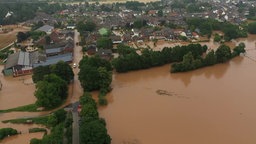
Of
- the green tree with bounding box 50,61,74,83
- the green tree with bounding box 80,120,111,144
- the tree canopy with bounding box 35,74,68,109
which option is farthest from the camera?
the green tree with bounding box 50,61,74,83

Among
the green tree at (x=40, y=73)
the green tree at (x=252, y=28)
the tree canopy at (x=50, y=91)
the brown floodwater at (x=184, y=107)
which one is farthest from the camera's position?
the green tree at (x=252, y=28)

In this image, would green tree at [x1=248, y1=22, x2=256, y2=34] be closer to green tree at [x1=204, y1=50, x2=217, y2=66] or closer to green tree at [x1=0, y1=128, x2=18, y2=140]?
green tree at [x1=204, y1=50, x2=217, y2=66]

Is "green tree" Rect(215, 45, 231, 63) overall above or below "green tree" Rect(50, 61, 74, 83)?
above

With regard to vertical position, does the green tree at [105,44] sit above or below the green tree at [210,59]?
above

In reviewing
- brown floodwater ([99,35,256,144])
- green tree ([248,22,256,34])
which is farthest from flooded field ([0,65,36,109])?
green tree ([248,22,256,34])

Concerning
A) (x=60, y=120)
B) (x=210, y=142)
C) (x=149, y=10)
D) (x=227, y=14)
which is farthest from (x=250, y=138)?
(x=149, y=10)

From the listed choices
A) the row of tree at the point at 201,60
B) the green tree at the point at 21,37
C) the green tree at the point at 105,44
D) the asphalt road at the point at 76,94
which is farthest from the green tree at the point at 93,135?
the green tree at the point at 21,37

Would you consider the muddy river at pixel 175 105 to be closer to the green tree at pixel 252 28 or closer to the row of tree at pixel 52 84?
the row of tree at pixel 52 84
